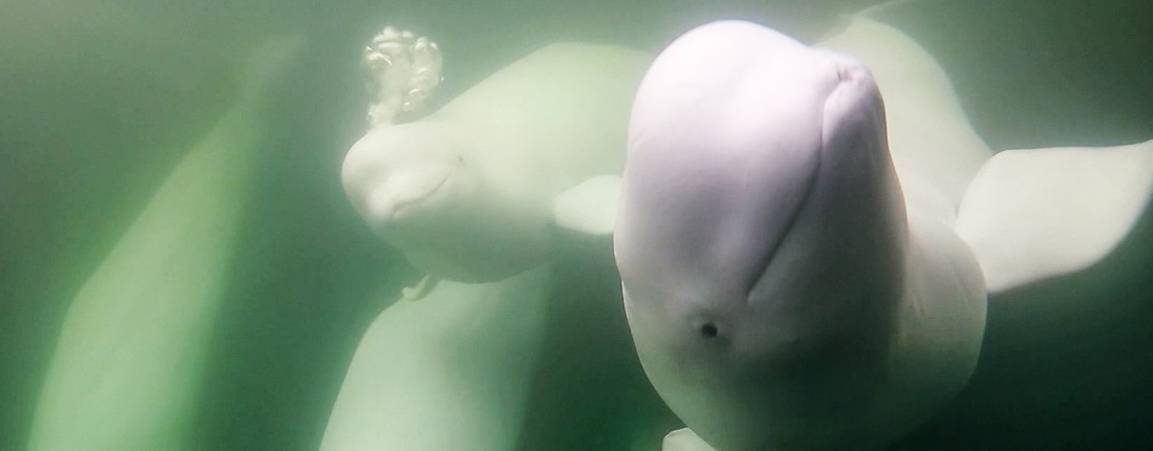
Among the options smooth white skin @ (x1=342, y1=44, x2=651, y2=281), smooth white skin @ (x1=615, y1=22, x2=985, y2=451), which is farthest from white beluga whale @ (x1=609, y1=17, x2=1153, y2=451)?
smooth white skin @ (x1=342, y1=44, x2=651, y2=281)

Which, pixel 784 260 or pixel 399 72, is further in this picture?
pixel 399 72

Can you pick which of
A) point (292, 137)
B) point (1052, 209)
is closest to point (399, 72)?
point (292, 137)

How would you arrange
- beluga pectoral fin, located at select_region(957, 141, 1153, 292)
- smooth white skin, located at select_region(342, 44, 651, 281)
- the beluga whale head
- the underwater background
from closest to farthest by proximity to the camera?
1. the beluga whale head
2. beluga pectoral fin, located at select_region(957, 141, 1153, 292)
3. smooth white skin, located at select_region(342, 44, 651, 281)
4. the underwater background

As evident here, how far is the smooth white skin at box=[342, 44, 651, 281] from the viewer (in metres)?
1.05

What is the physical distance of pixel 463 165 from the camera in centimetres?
109

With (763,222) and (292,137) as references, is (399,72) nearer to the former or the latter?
(292,137)

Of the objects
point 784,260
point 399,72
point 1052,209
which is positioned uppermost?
point 399,72

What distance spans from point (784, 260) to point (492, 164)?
615mm

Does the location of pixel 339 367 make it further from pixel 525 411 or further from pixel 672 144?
pixel 672 144

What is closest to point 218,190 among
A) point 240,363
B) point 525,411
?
point 240,363

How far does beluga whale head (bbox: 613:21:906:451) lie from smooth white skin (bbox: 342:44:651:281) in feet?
1.45

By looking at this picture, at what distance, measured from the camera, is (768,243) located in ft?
1.86

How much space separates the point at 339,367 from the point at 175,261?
29 cm

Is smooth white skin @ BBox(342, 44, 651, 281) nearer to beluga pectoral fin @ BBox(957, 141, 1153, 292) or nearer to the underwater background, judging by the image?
the underwater background
